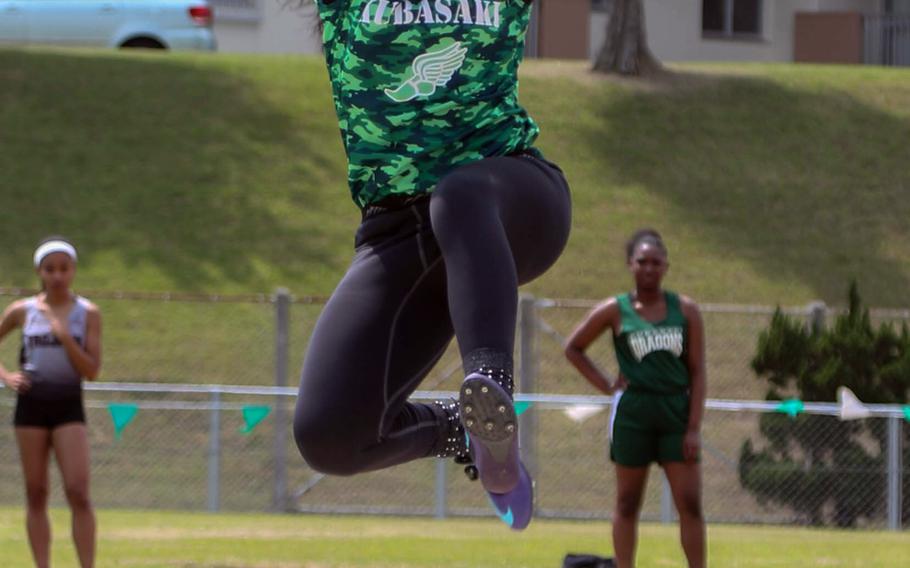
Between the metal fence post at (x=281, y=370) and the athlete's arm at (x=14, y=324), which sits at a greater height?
the athlete's arm at (x=14, y=324)

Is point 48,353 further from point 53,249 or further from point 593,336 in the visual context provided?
point 593,336

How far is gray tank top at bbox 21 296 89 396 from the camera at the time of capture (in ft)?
28.9

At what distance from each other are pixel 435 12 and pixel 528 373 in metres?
11.7

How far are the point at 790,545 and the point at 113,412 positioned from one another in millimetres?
5818

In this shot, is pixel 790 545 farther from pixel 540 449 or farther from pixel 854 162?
pixel 854 162

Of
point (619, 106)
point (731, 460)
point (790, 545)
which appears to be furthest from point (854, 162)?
point (790, 545)

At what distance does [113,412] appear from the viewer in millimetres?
14500

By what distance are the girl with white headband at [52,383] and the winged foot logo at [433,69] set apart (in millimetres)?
4790

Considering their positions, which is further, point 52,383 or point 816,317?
point 816,317

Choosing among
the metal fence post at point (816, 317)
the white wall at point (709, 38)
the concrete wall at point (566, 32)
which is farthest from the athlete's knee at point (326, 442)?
the concrete wall at point (566, 32)

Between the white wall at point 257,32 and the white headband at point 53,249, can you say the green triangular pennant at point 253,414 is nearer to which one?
the white headband at point 53,249

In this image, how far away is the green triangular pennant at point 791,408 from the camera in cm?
1505

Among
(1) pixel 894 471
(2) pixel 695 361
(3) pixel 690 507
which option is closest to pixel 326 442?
(3) pixel 690 507

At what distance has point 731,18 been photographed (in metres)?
33.4
